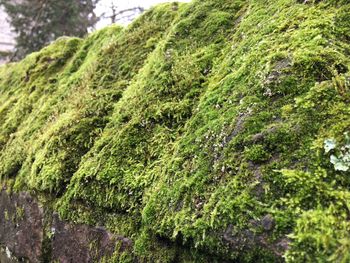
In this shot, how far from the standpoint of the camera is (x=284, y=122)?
2.02 meters

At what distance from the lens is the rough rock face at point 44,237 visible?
8.91ft

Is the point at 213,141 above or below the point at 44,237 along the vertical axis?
above

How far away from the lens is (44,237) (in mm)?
3352

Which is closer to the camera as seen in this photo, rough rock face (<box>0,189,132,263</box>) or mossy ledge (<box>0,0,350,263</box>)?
mossy ledge (<box>0,0,350,263</box>)

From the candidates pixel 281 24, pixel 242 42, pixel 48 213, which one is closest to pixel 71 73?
pixel 48 213

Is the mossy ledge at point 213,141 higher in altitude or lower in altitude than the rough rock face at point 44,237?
higher

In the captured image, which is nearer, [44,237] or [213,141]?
[213,141]

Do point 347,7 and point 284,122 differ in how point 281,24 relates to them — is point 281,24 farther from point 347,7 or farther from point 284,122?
point 284,122

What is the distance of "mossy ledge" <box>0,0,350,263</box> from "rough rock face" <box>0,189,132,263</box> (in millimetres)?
92

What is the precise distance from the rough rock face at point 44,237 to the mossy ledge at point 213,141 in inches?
3.6

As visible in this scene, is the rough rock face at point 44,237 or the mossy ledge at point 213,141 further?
the rough rock face at point 44,237

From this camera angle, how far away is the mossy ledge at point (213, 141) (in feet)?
5.61

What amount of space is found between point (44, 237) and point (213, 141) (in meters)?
2.02

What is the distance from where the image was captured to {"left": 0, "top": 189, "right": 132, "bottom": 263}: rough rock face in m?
2.72
